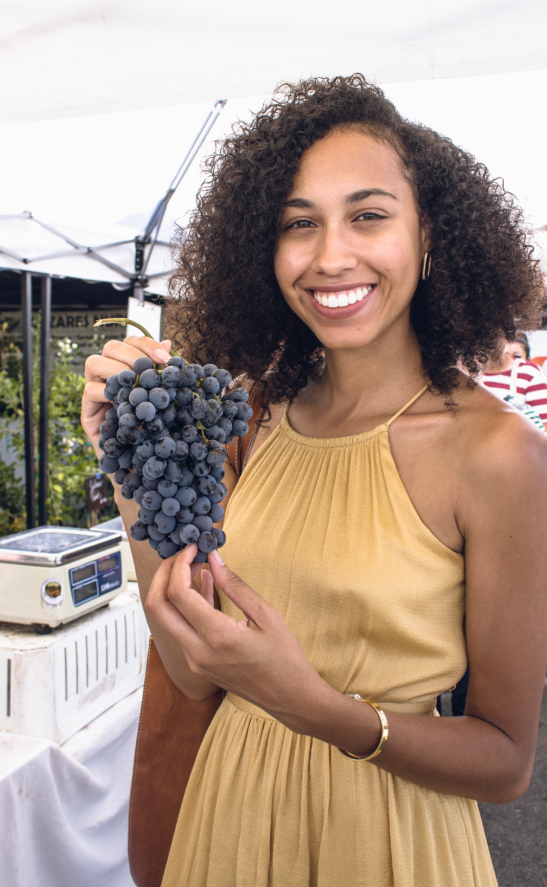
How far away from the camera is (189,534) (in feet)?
2.45

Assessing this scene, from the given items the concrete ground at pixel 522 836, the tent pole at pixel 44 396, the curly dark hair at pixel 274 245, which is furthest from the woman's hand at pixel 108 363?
the tent pole at pixel 44 396

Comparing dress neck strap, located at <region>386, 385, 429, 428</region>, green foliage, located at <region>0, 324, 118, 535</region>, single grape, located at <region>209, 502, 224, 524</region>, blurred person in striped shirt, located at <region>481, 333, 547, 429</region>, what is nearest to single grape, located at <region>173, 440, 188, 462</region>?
single grape, located at <region>209, 502, 224, 524</region>

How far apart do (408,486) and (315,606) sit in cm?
29

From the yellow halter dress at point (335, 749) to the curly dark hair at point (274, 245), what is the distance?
380 mm

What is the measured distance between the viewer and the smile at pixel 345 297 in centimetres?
107

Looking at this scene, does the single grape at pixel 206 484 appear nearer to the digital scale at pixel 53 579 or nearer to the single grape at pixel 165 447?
the single grape at pixel 165 447

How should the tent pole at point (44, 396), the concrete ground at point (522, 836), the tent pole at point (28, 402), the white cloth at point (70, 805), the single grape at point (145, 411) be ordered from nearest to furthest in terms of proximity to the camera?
the single grape at point (145, 411) < the white cloth at point (70, 805) < the concrete ground at point (522, 836) < the tent pole at point (28, 402) < the tent pole at point (44, 396)

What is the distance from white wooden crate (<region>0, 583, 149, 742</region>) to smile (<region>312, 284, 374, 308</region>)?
4.28 ft

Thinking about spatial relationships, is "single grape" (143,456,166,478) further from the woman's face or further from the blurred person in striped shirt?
the blurred person in striped shirt

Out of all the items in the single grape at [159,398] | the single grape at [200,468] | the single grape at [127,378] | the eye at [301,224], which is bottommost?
the single grape at [200,468]

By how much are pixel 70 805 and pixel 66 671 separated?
421 mm

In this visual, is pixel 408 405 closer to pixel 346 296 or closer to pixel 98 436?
pixel 346 296

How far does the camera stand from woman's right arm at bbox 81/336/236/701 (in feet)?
2.94

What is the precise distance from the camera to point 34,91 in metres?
1.83
